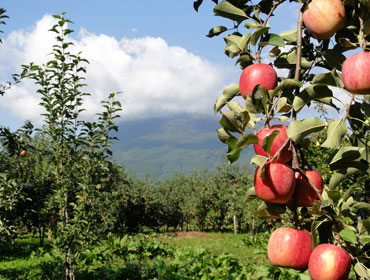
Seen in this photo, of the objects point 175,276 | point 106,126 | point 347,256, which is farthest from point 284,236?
point 175,276

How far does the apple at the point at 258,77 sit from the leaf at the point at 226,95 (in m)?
0.08

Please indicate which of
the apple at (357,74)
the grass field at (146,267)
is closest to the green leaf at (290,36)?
the apple at (357,74)

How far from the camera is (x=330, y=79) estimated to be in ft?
2.79

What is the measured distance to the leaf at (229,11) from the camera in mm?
1026

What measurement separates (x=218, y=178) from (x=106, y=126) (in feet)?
56.7

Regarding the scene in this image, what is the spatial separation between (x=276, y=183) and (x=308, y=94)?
9.7 inches

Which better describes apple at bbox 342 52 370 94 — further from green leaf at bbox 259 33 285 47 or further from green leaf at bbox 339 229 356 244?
green leaf at bbox 339 229 356 244

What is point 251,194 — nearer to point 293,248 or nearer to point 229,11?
point 293,248

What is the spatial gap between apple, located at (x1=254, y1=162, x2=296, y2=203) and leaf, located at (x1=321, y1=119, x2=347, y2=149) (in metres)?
0.11

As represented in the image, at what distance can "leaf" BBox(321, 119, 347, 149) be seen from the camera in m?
0.82

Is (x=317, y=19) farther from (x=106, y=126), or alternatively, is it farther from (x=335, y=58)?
(x=106, y=126)

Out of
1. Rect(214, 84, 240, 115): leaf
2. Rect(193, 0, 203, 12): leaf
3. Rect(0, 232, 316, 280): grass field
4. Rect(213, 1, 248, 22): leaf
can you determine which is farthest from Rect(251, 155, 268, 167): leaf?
Rect(0, 232, 316, 280): grass field

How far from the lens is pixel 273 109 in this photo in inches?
34.6

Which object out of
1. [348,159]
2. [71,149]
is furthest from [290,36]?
[71,149]
